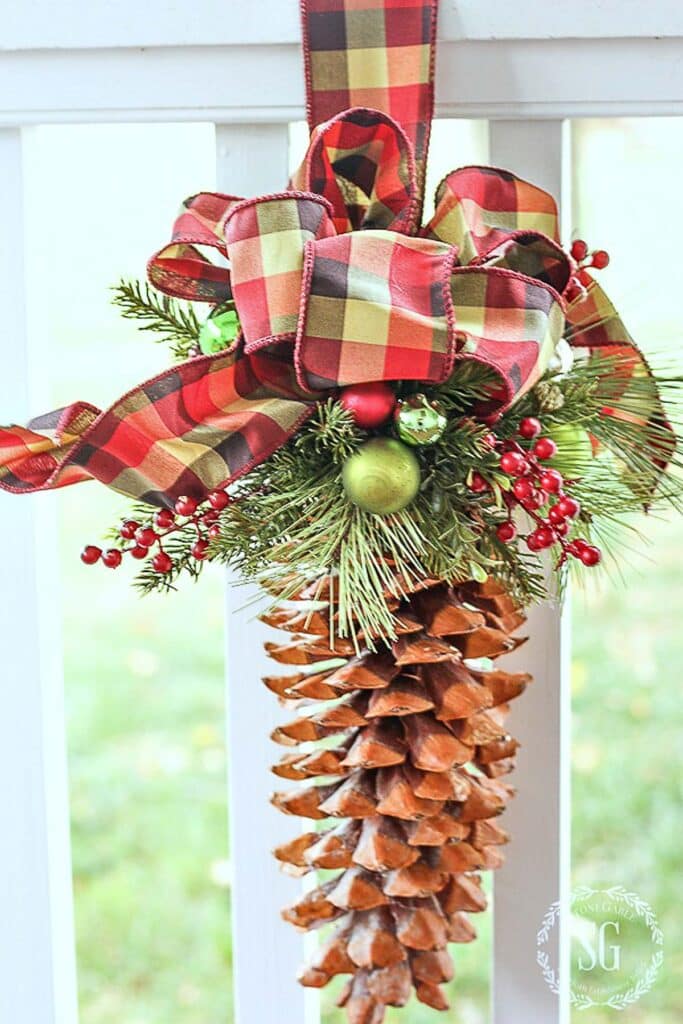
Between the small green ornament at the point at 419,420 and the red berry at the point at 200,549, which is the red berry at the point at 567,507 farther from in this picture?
the red berry at the point at 200,549

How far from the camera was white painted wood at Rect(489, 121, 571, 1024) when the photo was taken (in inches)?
34.0

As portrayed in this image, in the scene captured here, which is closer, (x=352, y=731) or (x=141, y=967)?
(x=352, y=731)

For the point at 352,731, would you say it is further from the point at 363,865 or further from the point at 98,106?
the point at 98,106

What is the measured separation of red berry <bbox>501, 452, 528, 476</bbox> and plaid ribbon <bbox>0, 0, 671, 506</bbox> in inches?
1.5

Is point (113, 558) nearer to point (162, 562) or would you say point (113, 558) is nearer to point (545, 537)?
point (162, 562)

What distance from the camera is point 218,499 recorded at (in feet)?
2.27

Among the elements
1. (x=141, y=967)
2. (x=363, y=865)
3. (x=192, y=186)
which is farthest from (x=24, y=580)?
→ (x=192, y=186)

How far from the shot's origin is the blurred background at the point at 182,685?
166 centimetres

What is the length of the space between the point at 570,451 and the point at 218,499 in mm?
235

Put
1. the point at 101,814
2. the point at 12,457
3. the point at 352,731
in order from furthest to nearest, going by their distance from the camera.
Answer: the point at 101,814, the point at 352,731, the point at 12,457

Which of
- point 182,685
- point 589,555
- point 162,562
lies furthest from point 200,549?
point 182,685

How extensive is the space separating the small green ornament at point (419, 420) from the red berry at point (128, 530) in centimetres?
18

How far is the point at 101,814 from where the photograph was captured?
1.84 meters

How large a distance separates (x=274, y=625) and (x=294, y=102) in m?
0.35
